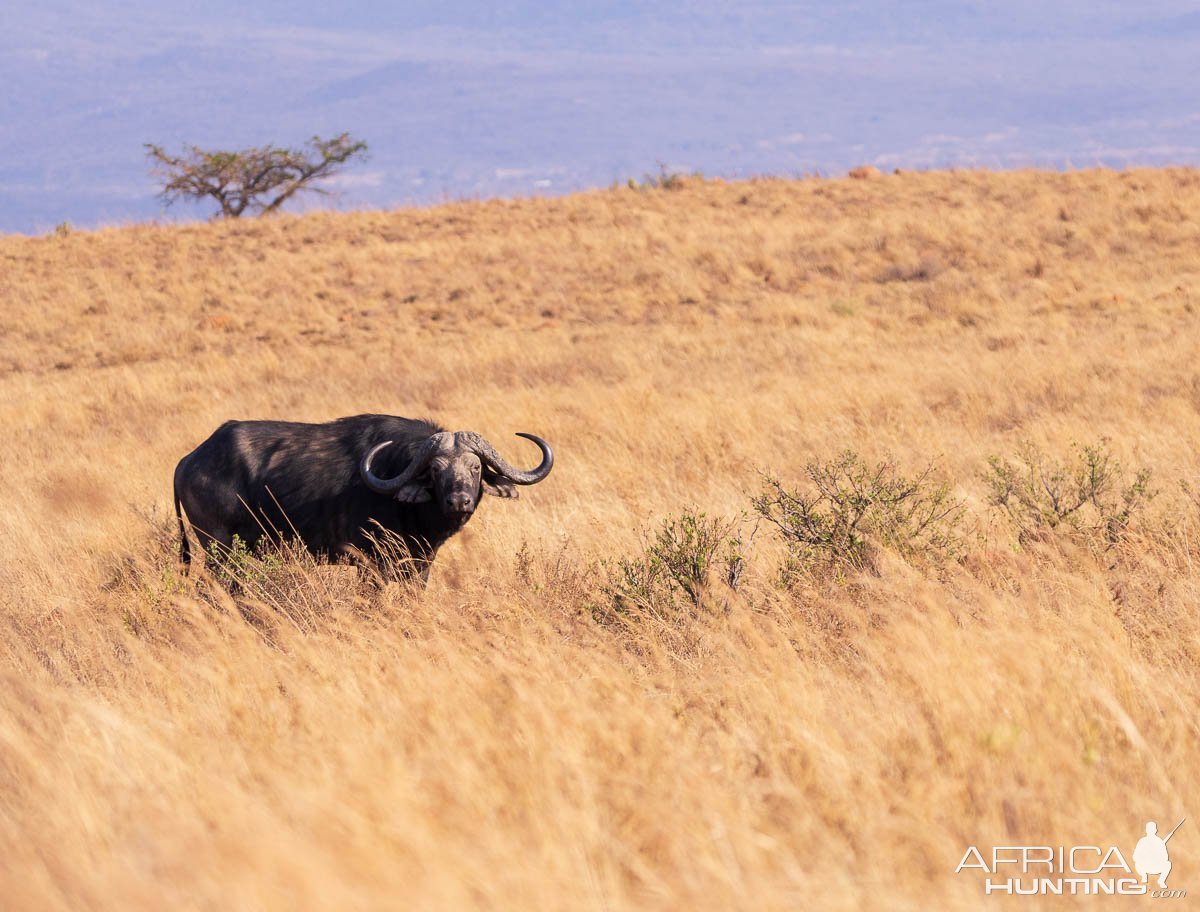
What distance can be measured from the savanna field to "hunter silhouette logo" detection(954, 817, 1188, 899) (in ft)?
0.18

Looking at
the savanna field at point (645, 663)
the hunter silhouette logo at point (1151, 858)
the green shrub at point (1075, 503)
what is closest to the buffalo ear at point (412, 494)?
the savanna field at point (645, 663)

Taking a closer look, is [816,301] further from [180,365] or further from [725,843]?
[725,843]

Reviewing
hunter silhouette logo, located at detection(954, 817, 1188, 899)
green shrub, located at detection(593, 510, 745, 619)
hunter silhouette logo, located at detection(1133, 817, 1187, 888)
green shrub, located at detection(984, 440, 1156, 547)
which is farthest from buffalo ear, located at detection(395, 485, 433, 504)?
hunter silhouette logo, located at detection(1133, 817, 1187, 888)

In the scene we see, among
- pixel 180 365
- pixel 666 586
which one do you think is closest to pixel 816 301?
pixel 180 365

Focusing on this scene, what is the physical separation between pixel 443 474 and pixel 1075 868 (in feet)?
13.6

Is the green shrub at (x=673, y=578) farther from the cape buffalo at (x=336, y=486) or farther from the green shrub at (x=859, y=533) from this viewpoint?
the cape buffalo at (x=336, y=486)

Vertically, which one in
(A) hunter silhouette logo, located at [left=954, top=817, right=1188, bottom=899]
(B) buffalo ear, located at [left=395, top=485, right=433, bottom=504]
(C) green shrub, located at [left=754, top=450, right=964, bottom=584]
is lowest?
(A) hunter silhouette logo, located at [left=954, top=817, right=1188, bottom=899]

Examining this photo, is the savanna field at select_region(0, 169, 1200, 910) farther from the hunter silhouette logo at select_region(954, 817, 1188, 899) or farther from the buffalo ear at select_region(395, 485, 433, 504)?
the buffalo ear at select_region(395, 485, 433, 504)

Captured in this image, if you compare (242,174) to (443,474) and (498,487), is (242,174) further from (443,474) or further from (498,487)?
(443,474)

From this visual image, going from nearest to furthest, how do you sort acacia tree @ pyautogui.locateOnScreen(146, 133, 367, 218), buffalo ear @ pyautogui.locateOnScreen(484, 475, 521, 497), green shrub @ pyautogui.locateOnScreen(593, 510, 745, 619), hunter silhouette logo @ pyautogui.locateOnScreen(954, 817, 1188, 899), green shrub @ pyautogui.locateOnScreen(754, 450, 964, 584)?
hunter silhouette logo @ pyautogui.locateOnScreen(954, 817, 1188, 899) → green shrub @ pyautogui.locateOnScreen(593, 510, 745, 619) → green shrub @ pyautogui.locateOnScreen(754, 450, 964, 584) → buffalo ear @ pyautogui.locateOnScreen(484, 475, 521, 497) → acacia tree @ pyautogui.locateOnScreen(146, 133, 367, 218)

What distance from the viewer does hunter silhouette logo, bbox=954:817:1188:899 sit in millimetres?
3109

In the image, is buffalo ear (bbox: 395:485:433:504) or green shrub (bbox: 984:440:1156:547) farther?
buffalo ear (bbox: 395:485:433:504)

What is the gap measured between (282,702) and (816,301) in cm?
1623

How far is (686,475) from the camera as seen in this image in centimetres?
982
